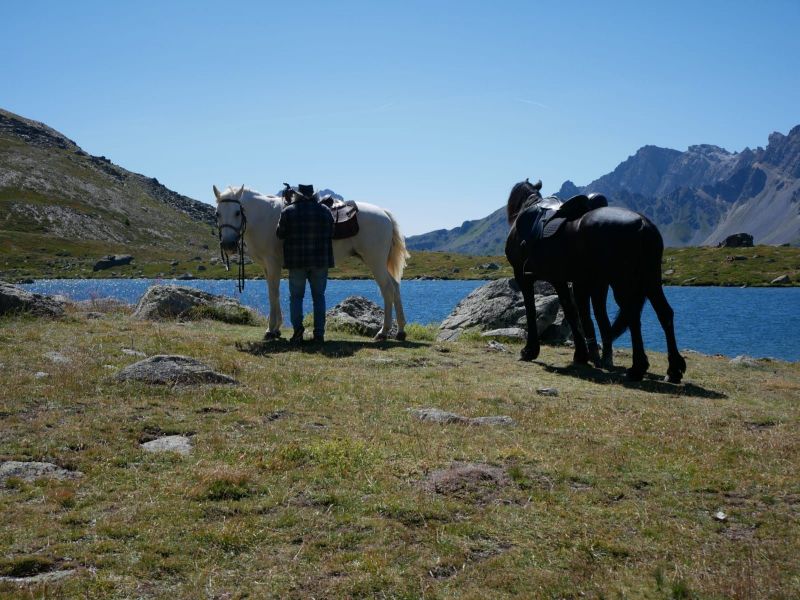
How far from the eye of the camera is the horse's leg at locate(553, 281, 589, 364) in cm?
1564

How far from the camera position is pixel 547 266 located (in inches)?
588

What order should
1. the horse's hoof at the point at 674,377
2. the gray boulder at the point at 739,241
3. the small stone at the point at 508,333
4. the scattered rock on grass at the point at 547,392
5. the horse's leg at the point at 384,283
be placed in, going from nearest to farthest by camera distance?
the scattered rock on grass at the point at 547,392 < the horse's hoof at the point at 674,377 < the horse's leg at the point at 384,283 < the small stone at the point at 508,333 < the gray boulder at the point at 739,241

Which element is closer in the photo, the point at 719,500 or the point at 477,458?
the point at 719,500

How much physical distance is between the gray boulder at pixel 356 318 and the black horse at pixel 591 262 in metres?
5.22

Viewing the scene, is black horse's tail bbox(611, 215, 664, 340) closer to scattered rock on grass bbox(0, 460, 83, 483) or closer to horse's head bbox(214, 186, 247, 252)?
horse's head bbox(214, 186, 247, 252)

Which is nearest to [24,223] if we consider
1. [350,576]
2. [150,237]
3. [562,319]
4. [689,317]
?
[150,237]

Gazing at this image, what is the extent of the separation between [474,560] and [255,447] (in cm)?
320

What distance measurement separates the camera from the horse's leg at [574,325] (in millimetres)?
15641

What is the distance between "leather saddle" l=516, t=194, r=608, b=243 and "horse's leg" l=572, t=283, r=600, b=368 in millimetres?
1343

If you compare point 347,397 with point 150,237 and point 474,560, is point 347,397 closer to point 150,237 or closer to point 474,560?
point 474,560

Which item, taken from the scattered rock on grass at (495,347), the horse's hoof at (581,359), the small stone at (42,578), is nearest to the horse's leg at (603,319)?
the horse's hoof at (581,359)

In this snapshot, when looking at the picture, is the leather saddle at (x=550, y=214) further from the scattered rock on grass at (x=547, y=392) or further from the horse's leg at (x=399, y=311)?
the scattered rock on grass at (x=547, y=392)

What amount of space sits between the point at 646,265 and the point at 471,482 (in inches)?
296

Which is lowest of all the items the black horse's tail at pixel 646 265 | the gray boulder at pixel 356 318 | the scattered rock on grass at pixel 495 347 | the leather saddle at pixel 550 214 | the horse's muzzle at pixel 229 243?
the scattered rock on grass at pixel 495 347
